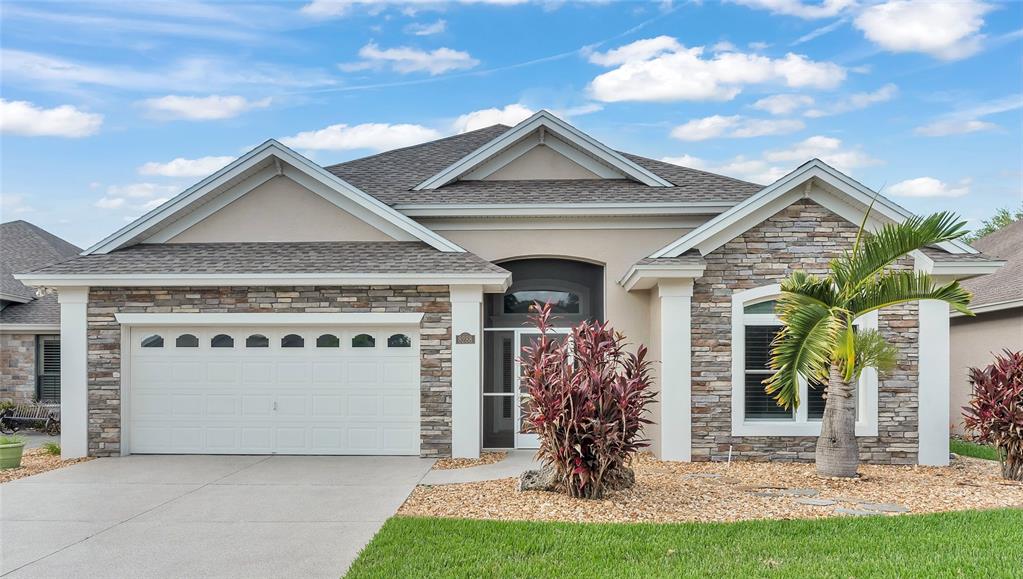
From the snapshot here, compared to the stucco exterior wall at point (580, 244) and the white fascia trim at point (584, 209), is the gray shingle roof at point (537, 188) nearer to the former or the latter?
the white fascia trim at point (584, 209)

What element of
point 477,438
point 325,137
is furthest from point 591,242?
point 325,137

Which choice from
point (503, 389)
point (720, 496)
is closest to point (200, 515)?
point (720, 496)

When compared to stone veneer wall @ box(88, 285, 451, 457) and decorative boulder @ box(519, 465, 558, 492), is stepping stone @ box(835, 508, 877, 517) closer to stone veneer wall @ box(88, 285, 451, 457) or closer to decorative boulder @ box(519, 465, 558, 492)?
decorative boulder @ box(519, 465, 558, 492)

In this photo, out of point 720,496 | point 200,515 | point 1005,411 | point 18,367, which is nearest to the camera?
point 200,515

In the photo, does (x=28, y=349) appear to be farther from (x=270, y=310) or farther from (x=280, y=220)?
(x=270, y=310)

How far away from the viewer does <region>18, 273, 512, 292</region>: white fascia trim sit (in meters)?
12.3

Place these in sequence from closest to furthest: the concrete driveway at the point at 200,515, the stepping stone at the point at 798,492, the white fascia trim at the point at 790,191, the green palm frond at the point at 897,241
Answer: the concrete driveway at the point at 200,515, the stepping stone at the point at 798,492, the green palm frond at the point at 897,241, the white fascia trim at the point at 790,191

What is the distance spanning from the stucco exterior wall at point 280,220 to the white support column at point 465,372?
235 centimetres

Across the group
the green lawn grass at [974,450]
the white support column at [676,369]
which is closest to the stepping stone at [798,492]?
the white support column at [676,369]

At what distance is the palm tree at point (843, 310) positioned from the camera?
9.95m

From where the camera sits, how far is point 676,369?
12094mm

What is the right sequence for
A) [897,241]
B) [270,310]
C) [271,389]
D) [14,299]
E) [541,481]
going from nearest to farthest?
[541,481]
[897,241]
[270,310]
[271,389]
[14,299]

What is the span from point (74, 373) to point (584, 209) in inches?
363

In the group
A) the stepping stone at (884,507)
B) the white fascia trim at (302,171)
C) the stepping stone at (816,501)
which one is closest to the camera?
the stepping stone at (884,507)
